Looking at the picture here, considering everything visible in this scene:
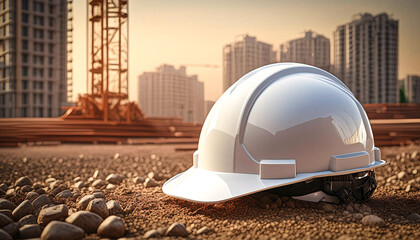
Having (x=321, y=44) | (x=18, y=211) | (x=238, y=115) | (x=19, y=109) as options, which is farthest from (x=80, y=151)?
(x=321, y=44)

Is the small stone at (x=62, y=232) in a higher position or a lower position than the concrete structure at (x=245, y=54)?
lower

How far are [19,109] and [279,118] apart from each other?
2289cm

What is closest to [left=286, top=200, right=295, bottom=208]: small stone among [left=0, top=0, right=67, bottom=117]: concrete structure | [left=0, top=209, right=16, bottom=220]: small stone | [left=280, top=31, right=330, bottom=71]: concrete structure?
[left=0, top=209, right=16, bottom=220]: small stone

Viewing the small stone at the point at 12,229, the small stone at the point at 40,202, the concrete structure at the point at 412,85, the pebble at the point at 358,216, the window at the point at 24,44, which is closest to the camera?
the small stone at the point at 12,229

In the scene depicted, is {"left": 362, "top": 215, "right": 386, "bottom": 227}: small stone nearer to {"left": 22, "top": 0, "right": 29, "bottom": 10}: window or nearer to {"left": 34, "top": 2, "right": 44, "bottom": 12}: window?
{"left": 22, "top": 0, "right": 29, "bottom": 10}: window

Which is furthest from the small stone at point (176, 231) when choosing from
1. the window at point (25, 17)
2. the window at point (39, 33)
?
the window at point (39, 33)

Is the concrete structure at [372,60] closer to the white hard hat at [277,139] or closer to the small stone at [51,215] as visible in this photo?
the white hard hat at [277,139]

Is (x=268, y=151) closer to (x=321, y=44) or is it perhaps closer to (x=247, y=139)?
(x=247, y=139)

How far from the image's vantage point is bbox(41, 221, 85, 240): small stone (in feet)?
7.45

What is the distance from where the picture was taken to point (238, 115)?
3039 millimetres

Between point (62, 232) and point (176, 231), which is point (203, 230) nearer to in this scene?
point (176, 231)

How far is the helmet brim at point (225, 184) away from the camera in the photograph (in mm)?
2736

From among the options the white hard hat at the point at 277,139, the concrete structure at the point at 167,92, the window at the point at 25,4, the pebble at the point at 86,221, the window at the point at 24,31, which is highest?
the window at the point at 25,4

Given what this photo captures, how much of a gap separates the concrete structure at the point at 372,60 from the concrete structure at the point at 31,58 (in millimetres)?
21967
